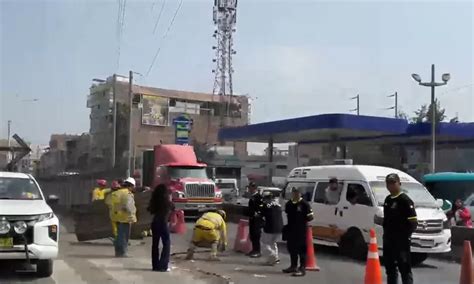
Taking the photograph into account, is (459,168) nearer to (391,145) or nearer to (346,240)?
(391,145)

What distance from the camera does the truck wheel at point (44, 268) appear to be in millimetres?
10844

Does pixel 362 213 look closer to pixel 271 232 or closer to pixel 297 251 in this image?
pixel 271 232

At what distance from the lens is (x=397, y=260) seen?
9.46m

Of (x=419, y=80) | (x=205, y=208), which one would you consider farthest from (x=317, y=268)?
(x=419, y=80)

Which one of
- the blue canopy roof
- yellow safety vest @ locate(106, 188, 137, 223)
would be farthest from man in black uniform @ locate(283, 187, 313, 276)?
the blue canopy roof

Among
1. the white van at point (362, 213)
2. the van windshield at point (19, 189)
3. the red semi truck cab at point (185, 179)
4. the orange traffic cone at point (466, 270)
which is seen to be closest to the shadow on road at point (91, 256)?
the van windshield at point (19, 189)

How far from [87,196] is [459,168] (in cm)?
2106

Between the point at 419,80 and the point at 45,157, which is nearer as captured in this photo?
the point at 419,80

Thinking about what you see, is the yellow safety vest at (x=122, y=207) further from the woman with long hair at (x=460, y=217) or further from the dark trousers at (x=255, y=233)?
the woman with long hair at (x=460, y=217)

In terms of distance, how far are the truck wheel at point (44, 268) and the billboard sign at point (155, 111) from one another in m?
73.4

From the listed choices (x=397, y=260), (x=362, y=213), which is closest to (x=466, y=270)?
(x=397, y=260)

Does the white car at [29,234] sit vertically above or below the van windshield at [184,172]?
below

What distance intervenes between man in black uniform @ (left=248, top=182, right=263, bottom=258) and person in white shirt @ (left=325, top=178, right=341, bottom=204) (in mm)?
1992

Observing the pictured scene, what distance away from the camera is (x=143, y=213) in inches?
703
